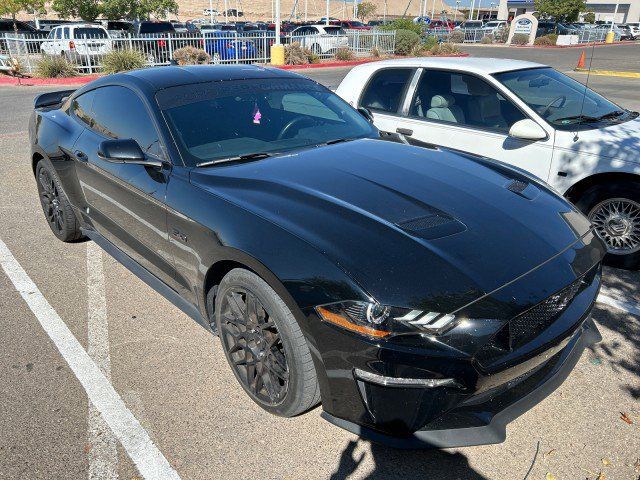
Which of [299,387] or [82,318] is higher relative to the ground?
[299,387]

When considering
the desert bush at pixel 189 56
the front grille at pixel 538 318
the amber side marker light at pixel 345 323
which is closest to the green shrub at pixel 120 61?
the desert bush at pixel 189 56

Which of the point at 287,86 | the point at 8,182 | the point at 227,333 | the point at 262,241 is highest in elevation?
the point at 287,86

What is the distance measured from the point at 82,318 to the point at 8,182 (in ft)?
13.7

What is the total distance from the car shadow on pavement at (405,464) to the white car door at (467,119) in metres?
3.04

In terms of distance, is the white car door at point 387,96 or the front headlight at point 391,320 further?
the white car door at point 387,96

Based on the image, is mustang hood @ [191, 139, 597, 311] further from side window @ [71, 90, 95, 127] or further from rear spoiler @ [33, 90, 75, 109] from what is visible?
rear spoiler @ [33, 90, 75, 109]

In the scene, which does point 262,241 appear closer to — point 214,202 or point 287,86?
point 214,202

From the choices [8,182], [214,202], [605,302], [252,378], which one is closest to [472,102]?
[605,302]

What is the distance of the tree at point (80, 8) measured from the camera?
2739cm

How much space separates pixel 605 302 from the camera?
3.92 metres

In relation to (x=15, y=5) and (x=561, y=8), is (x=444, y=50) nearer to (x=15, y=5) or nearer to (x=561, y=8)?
(x=15, y=5)

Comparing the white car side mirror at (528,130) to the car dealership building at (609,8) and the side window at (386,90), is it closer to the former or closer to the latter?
the side window at (386,90)

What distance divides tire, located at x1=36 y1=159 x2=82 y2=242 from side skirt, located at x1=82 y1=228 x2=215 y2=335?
0.46 metres

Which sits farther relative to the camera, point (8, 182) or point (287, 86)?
point (8, 182)
